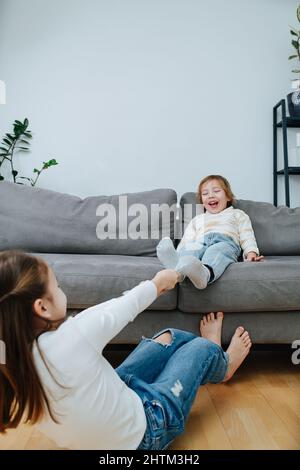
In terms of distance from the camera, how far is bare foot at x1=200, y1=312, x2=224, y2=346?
1623mm

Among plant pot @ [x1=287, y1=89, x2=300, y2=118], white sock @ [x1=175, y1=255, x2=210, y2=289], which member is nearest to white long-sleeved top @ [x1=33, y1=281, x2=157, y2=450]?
white sock @ [x1=175, y1=255, x2=210, y2=289]

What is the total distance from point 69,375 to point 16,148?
7.41 ft

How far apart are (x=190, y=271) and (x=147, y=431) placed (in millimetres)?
641

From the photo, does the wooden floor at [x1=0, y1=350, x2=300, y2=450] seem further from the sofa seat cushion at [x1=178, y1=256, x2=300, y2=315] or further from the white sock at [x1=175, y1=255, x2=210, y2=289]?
the white sock at [x1=175, y1=255, x2=210, y2=289]

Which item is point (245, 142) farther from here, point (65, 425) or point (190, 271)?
point (65, 425)

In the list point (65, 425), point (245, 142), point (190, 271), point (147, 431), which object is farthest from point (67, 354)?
point (245, 142)

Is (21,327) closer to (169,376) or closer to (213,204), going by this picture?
(169,376)

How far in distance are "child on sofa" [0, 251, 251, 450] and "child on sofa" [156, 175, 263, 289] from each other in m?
0.55

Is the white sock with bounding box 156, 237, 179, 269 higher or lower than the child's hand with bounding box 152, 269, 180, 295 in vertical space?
higher

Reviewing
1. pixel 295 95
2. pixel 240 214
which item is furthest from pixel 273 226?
pixel 295 95

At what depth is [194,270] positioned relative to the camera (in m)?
1.54

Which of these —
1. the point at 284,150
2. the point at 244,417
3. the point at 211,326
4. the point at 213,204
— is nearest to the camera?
the point at 244,417

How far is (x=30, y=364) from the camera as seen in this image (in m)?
0.84

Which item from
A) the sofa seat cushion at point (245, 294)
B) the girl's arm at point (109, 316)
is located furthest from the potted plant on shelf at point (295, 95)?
the girl's arm at point (109, 316)
